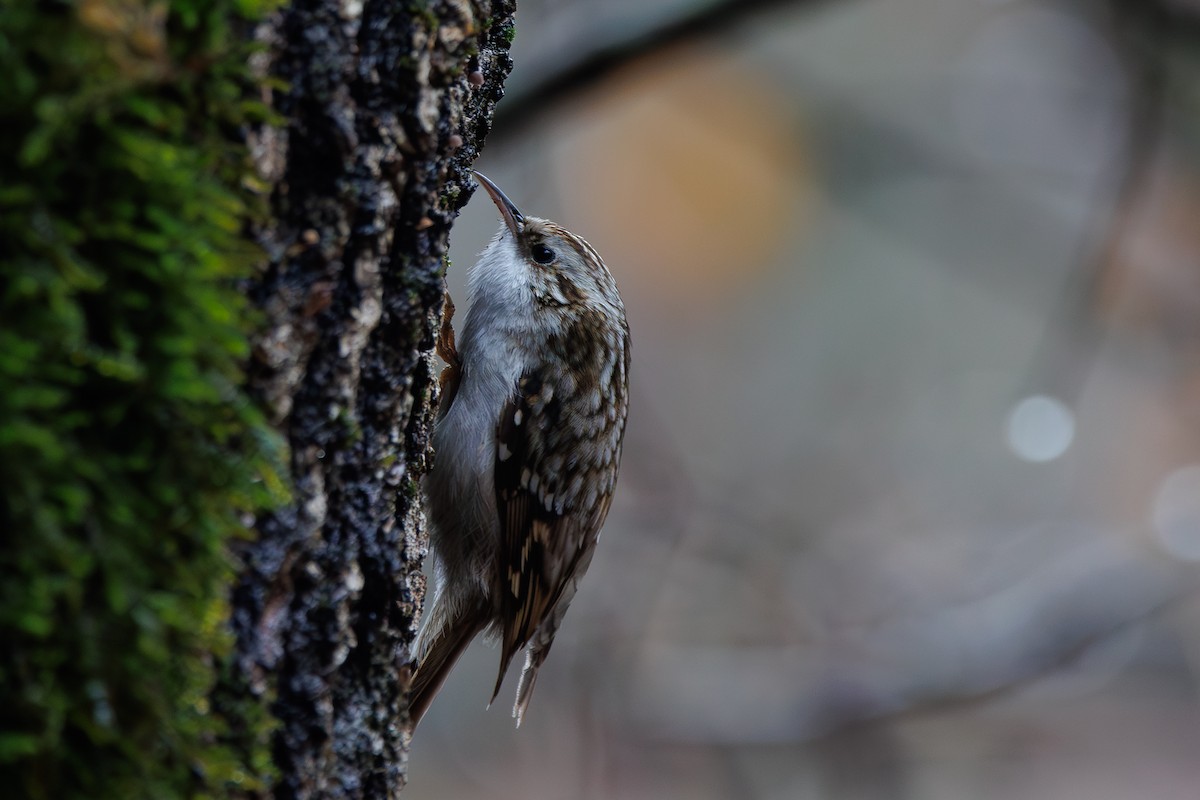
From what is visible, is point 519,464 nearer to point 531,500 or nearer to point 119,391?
point 531,500

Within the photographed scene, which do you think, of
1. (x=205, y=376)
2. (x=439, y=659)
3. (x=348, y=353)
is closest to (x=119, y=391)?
(x=205, y=376)

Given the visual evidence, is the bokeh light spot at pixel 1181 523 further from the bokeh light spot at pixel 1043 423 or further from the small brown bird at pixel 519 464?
the small brown bird at pixel 519 464

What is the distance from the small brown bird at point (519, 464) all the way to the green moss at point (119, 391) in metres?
1.63

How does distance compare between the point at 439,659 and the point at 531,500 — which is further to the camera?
the point at 531,500

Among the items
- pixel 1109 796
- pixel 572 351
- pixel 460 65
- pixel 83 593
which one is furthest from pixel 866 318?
pixel 83 593

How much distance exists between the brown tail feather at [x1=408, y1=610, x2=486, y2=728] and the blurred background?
4.10ft

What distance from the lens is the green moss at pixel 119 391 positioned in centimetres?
81

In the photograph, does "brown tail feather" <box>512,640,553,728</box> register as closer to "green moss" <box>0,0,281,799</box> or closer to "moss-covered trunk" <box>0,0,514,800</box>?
"moss-covered trunk" <box>0,0,514,800</box>

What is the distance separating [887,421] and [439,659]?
24.2ft

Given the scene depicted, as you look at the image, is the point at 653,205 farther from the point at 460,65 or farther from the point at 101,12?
the point at 101,12

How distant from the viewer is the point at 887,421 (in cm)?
930

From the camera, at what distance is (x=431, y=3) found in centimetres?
130

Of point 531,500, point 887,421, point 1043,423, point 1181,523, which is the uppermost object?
point 887,421

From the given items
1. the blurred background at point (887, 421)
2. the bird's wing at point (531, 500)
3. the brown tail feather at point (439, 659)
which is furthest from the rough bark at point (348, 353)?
the blurred background at point (887, 421)
